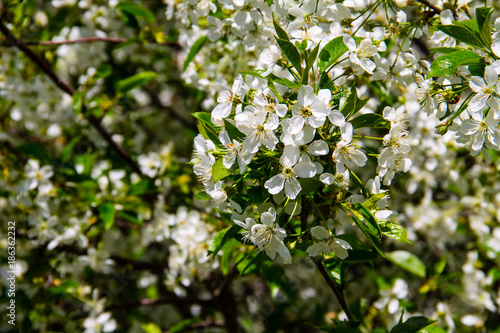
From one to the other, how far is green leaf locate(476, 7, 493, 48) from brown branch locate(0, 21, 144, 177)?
7.37 ft

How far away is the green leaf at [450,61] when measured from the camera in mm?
1419

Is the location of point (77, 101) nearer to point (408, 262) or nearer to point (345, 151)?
point (345, 151)

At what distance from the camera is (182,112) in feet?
15.8

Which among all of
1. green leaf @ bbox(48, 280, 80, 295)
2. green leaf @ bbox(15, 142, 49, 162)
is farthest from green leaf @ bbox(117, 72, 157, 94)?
green leaf @ bbox(48, 280, 80, 295)

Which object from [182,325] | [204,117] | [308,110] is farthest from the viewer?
[182,325]

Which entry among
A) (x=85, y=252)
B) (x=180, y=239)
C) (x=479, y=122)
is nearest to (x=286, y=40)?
(x=479, y=122)

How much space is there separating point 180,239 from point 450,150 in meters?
1.85

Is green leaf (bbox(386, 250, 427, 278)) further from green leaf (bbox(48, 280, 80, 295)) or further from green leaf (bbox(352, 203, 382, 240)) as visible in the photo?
green leaf (bbox(48, 280, 80, 295))

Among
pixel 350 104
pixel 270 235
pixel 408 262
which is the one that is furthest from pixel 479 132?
pixel 408 262

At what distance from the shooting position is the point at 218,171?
4.42ft

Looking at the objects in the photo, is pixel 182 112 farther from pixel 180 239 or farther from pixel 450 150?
pixel 450 150

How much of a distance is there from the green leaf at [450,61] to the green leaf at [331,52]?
32 centimetres

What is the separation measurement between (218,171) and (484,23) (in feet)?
3.30

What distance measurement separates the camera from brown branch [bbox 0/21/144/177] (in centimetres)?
254
